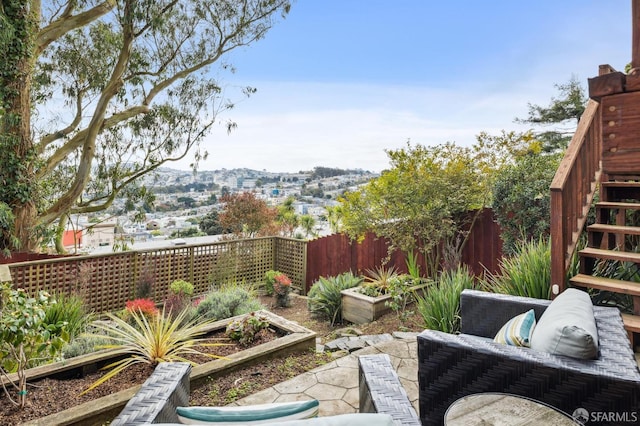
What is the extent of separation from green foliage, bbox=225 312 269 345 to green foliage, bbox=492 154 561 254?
3.27 m

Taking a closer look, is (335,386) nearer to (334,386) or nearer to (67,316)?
(334,386)

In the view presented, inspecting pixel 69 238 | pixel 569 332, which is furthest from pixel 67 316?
pixel 69 238

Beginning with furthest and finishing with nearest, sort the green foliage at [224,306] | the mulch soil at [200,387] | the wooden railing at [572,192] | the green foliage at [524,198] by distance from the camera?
1. the green foliage at [524,198]
2. the green foliage at [224,306]
3. the wooden railing at [572,192]
4. the mulch soil at [200,387]

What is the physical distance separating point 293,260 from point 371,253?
193cm

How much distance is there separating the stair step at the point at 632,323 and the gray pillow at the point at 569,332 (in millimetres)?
958

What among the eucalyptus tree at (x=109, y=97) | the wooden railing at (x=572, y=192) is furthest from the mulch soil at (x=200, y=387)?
the eucalyptus tree at (x=109, y=97)

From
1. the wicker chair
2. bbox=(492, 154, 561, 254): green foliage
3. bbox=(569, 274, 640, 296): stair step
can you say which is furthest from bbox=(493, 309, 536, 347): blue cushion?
bbox=(492, 154, 561, 254): green foliage

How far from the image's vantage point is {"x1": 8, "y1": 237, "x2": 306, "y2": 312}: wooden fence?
579 cm

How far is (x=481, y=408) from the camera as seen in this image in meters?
1.30

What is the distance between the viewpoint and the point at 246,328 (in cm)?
349

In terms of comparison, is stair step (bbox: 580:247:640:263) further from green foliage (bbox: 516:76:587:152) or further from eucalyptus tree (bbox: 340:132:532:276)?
green foliage (bbox: 516:76:587:152)

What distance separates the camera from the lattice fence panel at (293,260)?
8070 millimetres

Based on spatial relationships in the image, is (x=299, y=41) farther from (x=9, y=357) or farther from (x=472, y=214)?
(x=9, y=357)

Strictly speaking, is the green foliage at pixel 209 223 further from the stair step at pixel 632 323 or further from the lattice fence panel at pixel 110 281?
the stair step at pixel 632 323
